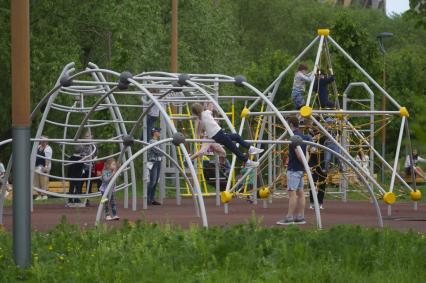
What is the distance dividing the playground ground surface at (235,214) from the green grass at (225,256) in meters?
3.80

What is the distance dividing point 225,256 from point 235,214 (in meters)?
9.36

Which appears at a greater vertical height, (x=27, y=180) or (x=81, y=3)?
(x=81, y=3)

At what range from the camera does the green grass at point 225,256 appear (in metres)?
10.7

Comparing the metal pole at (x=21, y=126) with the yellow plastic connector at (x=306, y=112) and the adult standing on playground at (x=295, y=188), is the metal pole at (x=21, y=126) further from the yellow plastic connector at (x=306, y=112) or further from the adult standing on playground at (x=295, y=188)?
the yellow plastic connector at (x=306, y=112)

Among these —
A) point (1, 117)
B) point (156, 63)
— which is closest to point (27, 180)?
point (1, 117)

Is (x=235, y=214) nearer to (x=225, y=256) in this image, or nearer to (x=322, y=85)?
(x=322, y=85)

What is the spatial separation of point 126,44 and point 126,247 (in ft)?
85.2

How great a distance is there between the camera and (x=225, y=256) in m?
12.0

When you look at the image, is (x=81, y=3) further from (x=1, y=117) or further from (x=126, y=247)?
(x=126, y=247)

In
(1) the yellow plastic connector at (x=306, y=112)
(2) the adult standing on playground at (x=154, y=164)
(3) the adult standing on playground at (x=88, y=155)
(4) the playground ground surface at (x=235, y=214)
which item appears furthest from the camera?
(2) the adult standing on playground at (x=154, y=164)

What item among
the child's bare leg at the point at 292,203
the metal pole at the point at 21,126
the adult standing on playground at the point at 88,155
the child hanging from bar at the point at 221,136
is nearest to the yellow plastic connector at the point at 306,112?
the child hanging from bar at the point at 221,136

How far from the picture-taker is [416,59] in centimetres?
5638

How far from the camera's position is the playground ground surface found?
733 inches

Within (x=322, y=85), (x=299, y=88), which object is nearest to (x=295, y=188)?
(x=299, y=88)
